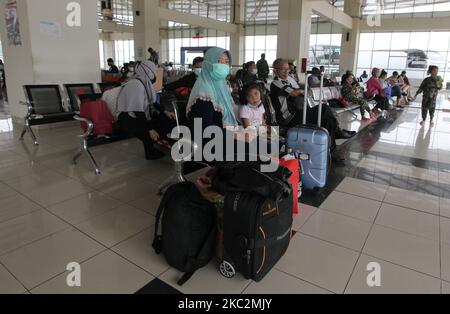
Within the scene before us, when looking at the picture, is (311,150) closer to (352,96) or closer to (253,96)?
(253,96)

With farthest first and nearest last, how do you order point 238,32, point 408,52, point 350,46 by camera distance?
point 408,52 < point 238,32 < point 350,46

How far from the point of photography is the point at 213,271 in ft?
6.03

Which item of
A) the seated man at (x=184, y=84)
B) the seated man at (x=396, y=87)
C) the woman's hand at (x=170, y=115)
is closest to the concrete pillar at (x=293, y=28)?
the seated man at (x=396, y=87)

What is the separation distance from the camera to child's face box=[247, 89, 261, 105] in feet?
9.53

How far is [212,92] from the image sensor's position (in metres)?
2.48

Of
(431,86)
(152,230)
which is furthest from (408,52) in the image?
(152,230)

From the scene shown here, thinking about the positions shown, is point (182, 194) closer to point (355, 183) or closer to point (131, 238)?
point (131, 238)

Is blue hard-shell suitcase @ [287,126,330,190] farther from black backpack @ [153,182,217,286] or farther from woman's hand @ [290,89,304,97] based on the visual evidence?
black backpack @ [153,182,217,286]

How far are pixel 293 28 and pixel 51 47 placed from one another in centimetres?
677

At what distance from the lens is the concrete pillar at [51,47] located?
5.15 meters
